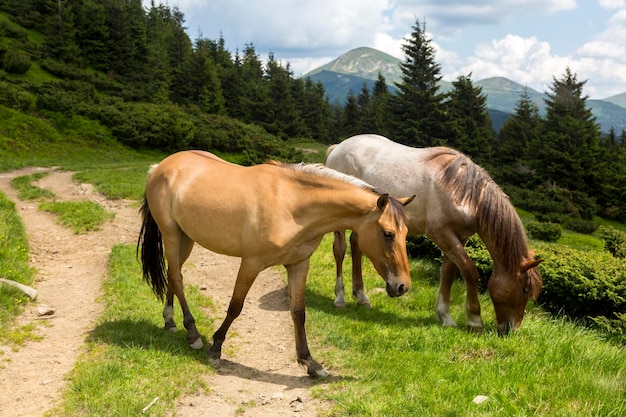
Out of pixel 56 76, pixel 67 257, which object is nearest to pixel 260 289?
pixel 67 257

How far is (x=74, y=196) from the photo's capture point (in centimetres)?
1489

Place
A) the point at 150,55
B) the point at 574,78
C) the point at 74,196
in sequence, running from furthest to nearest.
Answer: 1. the point at 150,55
2. the point at 574,78
3. the point at 74,196

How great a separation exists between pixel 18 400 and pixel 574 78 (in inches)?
2162

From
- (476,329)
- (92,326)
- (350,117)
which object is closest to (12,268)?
(92,326)

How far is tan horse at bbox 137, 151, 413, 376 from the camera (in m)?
4.84

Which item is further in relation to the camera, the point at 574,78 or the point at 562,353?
the point at 574,78

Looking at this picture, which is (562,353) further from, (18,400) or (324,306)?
(18,400)

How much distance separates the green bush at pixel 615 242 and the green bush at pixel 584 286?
2.91 metres

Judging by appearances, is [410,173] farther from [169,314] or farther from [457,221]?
[169,314]

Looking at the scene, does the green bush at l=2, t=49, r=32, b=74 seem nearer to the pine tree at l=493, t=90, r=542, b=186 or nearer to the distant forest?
the distant forest

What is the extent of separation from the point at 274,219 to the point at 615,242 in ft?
34.8

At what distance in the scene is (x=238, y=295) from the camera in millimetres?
5391

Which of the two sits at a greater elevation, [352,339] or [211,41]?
[211,41]

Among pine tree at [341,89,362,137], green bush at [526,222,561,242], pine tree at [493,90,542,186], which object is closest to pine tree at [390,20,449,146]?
pine tree at [493,90,542,186]
